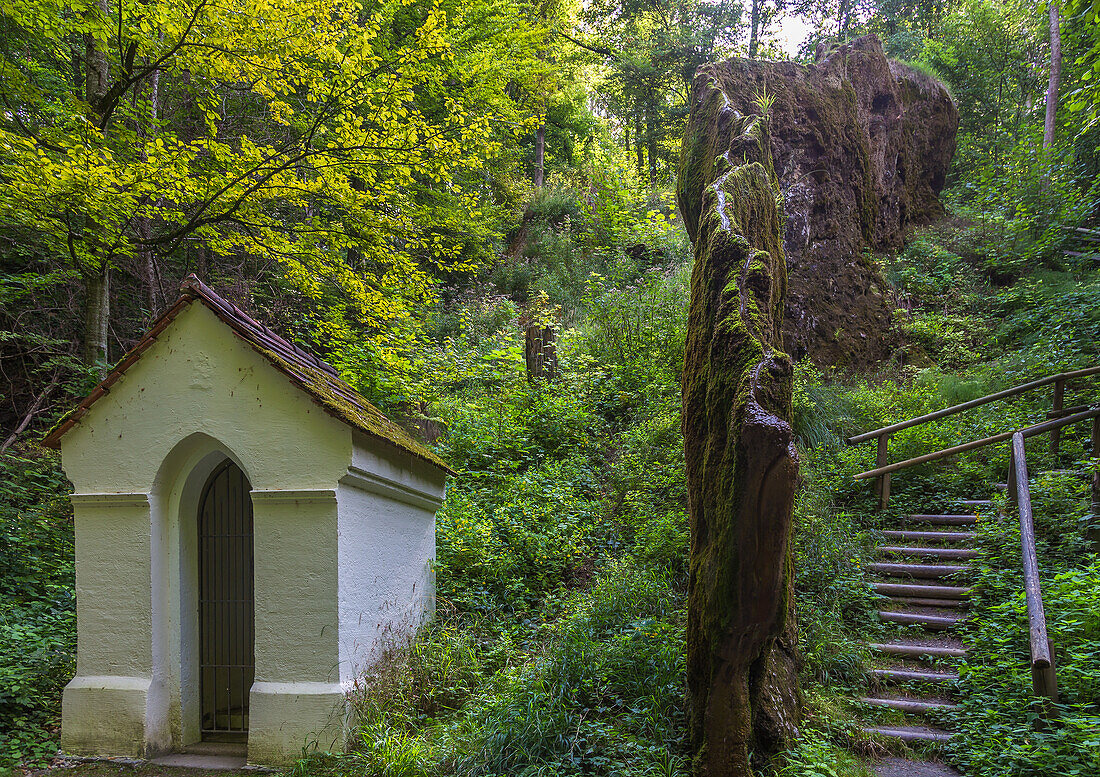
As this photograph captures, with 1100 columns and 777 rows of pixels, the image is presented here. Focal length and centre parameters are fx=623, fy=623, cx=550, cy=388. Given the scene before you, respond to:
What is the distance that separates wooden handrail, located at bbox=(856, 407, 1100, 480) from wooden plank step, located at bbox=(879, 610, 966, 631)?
2346 millimetres

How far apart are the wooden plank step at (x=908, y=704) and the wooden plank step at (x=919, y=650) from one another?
585mm

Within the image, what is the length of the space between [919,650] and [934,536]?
93.5 inches

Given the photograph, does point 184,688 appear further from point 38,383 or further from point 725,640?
point 38,383

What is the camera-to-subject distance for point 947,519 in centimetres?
809

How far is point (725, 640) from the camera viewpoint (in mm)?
3955

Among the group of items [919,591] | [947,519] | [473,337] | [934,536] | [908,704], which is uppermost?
[473,337]

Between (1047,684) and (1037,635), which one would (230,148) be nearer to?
(1037,635)

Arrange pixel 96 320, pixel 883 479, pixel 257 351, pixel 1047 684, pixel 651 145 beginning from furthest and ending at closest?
pixel 651 145 → pixel 96 320 → pixel 883 479 → pixel 257 351 → pixel 1047 684

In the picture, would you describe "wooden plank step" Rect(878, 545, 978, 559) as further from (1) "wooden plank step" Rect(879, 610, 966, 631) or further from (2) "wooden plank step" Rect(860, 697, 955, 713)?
(2) "wooden plank step" Rect(860, 697, 955, 713)

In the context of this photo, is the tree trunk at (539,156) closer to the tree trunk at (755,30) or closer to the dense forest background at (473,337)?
the dense forest background at (473,337)

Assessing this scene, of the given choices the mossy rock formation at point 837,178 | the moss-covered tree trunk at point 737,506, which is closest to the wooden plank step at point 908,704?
the moss-covered tree trunk at point 737,506

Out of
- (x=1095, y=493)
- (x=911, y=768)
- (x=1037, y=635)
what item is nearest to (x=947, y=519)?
(x=1095, y=493)

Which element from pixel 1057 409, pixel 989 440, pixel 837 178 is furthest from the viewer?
pixel 837 178

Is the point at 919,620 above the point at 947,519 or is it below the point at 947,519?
below
